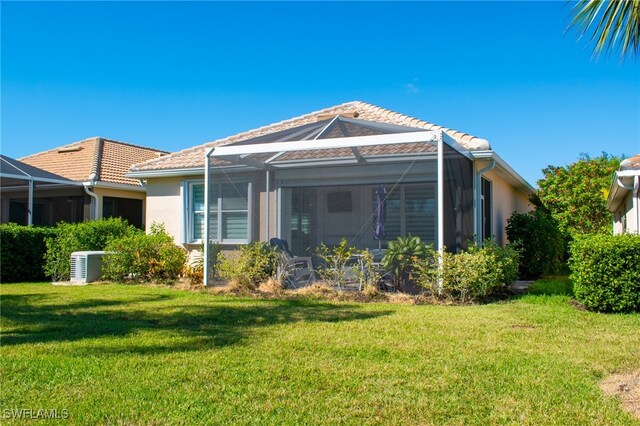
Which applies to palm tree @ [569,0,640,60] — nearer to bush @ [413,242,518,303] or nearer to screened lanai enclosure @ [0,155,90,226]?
bush @ [413,242,518,303]

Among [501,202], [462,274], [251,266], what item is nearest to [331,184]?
[251,266]

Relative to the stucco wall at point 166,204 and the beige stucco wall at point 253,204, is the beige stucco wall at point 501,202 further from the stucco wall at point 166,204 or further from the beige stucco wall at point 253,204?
the stucco wall at point 166,204

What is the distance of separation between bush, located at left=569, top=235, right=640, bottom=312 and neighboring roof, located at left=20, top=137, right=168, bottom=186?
14511 millimetres

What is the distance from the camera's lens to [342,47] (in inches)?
634

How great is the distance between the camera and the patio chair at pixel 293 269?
438 inches

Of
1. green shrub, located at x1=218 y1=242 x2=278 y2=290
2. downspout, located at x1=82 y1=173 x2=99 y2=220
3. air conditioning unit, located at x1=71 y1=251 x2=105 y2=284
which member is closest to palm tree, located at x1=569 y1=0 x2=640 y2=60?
green shrub, located at x1=218 y1=242 x2=278 y2=290

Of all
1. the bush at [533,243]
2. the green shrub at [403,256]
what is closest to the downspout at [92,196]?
the green shrub at [403,256]

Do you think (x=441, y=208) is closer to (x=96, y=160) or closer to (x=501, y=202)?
(x=501, y=202)

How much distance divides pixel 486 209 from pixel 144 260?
8.65 meters

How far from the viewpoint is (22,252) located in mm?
14141

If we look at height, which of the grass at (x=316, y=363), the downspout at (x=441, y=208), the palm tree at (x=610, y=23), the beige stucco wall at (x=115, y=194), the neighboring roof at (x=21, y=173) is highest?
the palm tree at (x=610, y=23)

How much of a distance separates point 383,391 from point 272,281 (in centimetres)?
649

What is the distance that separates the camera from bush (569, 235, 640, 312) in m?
8.19

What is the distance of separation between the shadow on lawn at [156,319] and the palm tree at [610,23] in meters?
4.73
